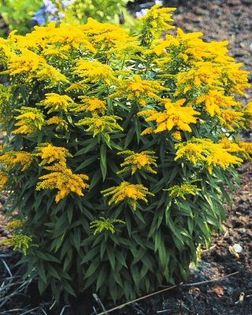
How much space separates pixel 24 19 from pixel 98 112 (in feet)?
10.5

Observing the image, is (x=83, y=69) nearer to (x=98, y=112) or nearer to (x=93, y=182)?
(x=98, y=112)

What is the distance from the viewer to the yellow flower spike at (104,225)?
302cm

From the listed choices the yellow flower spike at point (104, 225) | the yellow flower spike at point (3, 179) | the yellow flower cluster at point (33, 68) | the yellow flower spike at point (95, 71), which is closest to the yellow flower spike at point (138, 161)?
the yellow flower spike at point (104, 225)

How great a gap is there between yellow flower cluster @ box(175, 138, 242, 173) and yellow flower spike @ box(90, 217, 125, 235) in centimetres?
44

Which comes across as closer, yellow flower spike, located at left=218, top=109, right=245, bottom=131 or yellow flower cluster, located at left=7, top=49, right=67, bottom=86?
yellow flower cluster, located at left=7, top=49, right=67, bottom=86

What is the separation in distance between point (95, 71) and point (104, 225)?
0.69 m

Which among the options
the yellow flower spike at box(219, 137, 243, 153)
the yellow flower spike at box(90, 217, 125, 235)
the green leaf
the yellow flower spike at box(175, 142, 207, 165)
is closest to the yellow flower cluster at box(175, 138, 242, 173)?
the yellow flower spike at box(175, 142, 207, 165)

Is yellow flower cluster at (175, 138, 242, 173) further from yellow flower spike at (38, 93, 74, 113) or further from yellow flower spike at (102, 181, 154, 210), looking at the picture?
yellow flower spike at (38, 93, 74, 113)

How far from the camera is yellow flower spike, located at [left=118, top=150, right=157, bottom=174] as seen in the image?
296 cm

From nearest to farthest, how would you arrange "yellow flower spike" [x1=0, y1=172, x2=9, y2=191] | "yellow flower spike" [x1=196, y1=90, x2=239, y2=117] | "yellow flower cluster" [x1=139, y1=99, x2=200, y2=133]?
"yellow flower cluster" [x1=139, y1=99, x2=200, y2=133] < "yellow flower spike" [x1=196, y1=90, x2=239, y2=117] < "yellow flower spike" [x1=0, y1=172, x2=9, y2=191]

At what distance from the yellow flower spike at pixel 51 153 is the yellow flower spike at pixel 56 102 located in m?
0.17

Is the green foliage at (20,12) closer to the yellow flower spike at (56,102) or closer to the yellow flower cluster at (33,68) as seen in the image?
the yellow flower cluster at (33,68)

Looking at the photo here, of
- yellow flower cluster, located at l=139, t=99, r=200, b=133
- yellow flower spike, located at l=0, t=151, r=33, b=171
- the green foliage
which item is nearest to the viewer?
yellow flower cluster, located at l=139, t=99, r=200, b=133

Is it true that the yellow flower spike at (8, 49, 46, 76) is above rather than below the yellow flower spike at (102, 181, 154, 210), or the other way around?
above
